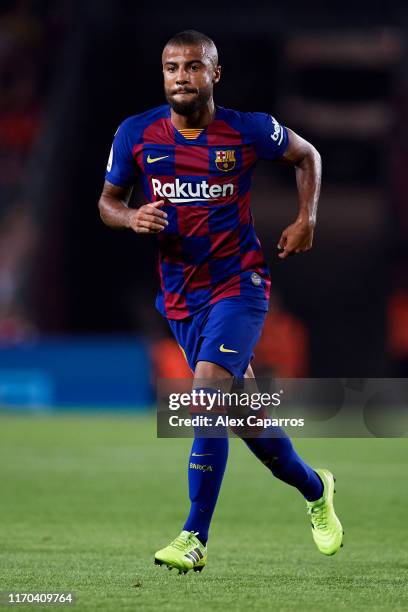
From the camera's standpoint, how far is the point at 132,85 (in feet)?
67.0

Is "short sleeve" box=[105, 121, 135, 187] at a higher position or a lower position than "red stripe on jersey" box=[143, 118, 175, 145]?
lower

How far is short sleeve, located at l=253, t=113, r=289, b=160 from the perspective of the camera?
509cm

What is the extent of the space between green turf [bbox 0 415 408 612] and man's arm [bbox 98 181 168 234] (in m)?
1.33

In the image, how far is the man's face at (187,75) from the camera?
4.91 meters

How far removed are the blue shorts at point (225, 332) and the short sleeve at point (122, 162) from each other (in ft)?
2.05

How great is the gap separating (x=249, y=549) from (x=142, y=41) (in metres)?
15.4

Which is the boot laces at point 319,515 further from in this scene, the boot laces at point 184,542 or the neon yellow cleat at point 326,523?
the boot laces at point 184,542

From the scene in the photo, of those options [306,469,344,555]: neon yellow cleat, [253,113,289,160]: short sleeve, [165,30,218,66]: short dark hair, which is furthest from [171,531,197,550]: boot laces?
[165,30,218,66]: short dark hair

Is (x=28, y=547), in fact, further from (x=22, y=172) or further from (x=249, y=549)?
(x=22, y=172)

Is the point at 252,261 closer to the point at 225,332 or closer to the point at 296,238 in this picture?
the point at 296,238

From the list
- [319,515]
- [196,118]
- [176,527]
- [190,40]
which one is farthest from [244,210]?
[176,527]

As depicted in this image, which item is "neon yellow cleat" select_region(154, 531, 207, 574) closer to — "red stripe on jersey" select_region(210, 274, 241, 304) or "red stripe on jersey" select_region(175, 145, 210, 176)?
"red stripe on jersey" select_region(210, 274, 241, 304)

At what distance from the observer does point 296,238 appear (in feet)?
16.4

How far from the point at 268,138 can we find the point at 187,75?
Result: 439 millimetres
